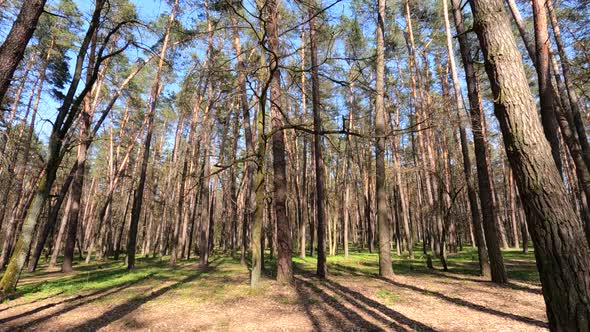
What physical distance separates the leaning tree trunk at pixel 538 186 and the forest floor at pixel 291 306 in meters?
3.11

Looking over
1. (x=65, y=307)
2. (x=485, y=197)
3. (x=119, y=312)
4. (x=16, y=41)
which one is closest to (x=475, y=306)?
(x=485, y=197)

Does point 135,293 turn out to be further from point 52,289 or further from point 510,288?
point 510,288

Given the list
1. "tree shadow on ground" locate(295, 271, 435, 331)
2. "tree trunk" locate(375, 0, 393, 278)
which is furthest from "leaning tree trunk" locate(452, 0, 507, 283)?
"tree shadow on ground" locate(295, 271, 435, 331)

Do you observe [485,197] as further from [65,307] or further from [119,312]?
[65,307]

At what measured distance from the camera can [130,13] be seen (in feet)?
45.1

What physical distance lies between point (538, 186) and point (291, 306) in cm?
576

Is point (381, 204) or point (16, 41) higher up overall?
point (16, 41)

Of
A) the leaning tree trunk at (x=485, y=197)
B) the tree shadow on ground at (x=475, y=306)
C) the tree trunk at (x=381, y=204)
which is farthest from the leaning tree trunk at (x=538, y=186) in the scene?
the tree trunk at (x=381, y=204)

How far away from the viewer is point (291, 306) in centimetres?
703

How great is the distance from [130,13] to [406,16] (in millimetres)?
15078

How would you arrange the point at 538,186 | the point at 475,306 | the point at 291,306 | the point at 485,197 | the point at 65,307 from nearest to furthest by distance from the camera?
the point at 538,186 → the point at 475,306 → the point at 291,306 → the point at 65,307 → the point at 485,197

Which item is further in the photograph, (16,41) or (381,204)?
(381,204)

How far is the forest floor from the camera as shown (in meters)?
5.65

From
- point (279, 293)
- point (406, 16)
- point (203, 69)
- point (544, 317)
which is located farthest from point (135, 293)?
point (406, 16)
